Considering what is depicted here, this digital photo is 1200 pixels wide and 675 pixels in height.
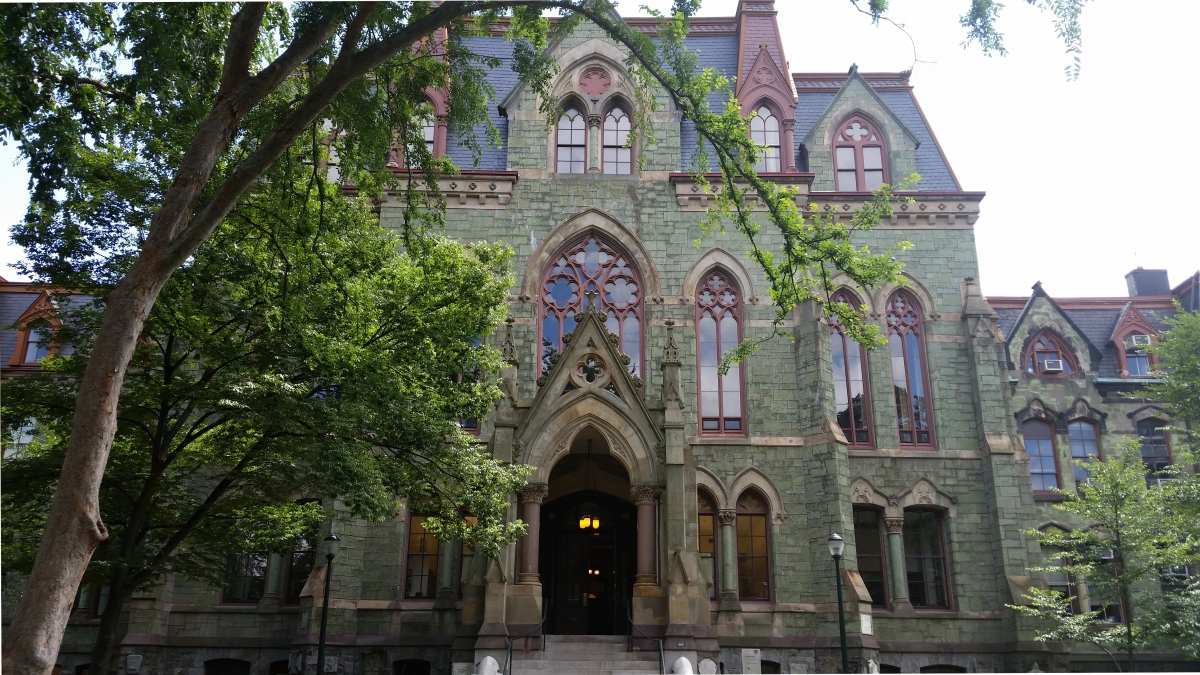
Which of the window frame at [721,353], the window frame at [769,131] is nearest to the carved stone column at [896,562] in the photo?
the window frame at [721,353]

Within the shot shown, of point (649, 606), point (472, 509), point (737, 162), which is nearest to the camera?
point (737, 162)

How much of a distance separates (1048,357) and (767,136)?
1171 cm

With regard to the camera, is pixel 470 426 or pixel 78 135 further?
pixel 470 426

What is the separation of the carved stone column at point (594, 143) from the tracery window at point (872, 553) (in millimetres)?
11259

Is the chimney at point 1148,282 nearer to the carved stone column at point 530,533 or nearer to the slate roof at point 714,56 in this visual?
the slate roof at point 714,56

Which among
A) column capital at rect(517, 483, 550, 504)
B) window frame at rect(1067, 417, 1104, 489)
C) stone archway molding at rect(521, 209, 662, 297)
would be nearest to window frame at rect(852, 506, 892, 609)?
stone archway molding at rect(521, 209, 662, 297)

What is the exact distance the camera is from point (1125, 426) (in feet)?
88.8

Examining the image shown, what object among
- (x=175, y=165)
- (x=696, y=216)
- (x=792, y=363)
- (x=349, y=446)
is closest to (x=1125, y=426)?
(x=792, y=363)

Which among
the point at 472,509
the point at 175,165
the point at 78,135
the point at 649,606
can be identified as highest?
the point at 175,165

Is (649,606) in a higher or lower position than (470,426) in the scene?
lower

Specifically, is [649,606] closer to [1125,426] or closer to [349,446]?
[349,446]

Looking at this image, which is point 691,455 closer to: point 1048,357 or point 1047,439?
point 1047,439

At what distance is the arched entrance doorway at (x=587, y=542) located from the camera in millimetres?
21344

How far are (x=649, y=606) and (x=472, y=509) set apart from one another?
4.26 metres
